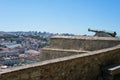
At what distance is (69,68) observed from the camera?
6.56 meters

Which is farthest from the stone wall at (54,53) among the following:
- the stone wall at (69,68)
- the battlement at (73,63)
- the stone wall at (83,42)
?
the stone wall at (69,68)

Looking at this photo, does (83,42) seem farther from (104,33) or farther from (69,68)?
(69,68)

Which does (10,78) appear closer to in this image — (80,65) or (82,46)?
(80,65)

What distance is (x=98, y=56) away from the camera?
7512 millimetres

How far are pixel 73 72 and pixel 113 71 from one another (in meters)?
1.20

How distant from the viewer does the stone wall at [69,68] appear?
17.6ft

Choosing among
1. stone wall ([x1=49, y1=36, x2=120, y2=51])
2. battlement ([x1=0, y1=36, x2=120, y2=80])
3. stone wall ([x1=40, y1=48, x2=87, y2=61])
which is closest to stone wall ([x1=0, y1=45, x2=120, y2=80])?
battlement ([x1=0, y1=36, x2=120, y2=80])

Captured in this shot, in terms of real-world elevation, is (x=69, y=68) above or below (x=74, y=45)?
below

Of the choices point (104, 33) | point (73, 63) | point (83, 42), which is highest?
point (104, 33)

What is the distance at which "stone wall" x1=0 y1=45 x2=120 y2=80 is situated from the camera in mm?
5359

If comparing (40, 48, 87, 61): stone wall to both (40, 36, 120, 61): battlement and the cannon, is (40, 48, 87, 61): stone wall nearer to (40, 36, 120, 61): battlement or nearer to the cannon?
(40, 36, 120, 61): battlement

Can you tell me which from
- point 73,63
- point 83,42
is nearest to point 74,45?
point 83,42

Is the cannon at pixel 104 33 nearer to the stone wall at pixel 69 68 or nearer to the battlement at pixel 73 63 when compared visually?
the battlement at pixel 73 63

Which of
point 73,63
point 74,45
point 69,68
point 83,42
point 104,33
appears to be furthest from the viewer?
point 104,33
